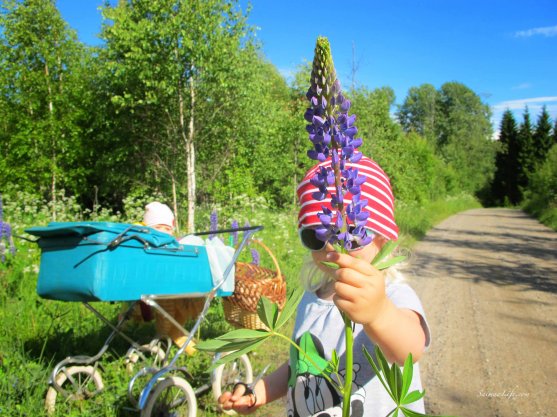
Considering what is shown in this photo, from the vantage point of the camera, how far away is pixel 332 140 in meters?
0.79

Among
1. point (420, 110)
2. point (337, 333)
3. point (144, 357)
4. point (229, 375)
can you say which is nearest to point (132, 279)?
point (144, 357)

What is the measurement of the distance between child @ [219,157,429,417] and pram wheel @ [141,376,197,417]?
4.11ft

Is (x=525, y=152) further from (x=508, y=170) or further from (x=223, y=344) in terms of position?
(x=223, y=344)

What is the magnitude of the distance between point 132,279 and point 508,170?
168 ft

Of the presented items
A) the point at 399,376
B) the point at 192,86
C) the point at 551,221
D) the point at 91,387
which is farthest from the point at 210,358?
the point at 551,221

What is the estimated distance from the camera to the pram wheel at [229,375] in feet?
10.8

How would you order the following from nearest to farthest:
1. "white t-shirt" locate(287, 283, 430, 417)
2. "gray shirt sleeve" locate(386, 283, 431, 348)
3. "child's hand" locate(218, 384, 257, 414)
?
"gray shirt sleeve" locate(386, 283, 431, 348) < "white t-shirt" locate(287, 283, 430, 417) < "child's hand" locate(218, 384, 257, 414)

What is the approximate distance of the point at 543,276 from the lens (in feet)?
26.8

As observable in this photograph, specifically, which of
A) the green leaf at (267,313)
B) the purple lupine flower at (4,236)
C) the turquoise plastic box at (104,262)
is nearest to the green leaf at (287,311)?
the green leaf at (267,313)

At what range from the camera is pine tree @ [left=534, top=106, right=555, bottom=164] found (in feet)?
150

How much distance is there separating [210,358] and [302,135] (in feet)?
→ 35.7

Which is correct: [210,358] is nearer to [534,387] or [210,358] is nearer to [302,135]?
[534,387]

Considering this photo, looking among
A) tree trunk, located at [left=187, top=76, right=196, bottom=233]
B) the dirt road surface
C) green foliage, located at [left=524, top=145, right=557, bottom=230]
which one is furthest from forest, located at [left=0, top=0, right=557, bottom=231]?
green foliage, located at [left=524, top=145, right=557, bottom=230]

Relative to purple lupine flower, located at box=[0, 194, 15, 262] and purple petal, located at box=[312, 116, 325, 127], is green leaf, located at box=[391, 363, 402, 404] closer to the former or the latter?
purple petal, located at box=[312, 116, 325, 127]
